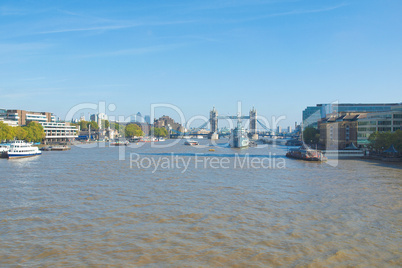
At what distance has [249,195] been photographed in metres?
21.1

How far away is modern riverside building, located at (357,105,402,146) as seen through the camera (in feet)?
204

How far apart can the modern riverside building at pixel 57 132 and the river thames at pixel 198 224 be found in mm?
89848

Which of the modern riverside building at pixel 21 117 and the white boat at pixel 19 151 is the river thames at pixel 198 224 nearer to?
the white boat at pixel 19 151

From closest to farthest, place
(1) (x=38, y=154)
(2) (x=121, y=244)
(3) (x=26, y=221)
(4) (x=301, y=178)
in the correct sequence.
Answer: (2) (x=121, y=244)
(3) (x=26, y=221)
(4) (x=301, y=178)
(1) (x=38, y=154)

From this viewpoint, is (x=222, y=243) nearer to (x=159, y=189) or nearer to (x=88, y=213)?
(x=88, y=213)

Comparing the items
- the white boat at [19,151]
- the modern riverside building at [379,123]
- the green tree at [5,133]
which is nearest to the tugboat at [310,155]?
the modern riverside building at [379,123]

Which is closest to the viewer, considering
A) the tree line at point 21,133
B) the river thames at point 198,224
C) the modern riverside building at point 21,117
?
the river thames at point 198,224

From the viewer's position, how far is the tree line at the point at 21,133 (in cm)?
6719

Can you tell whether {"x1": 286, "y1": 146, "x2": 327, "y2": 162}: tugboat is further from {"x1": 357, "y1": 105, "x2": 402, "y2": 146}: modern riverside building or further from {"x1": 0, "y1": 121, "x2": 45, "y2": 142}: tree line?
{"x1": 0, "y1": 121, "x2": 45, "y2": 142}: tree line

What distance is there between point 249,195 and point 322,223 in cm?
655

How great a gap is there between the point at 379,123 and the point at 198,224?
5987 cm

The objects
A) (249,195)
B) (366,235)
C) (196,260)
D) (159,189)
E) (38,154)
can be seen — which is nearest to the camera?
(196,260)

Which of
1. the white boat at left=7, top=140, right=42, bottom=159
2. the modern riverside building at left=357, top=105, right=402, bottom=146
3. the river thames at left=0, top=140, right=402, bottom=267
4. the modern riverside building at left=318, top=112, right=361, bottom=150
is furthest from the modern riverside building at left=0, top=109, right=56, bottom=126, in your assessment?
the modern riverside building at left=357, top=105, right=402, bottom=146

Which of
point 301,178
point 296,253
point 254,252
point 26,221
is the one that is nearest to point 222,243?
point 254,252
